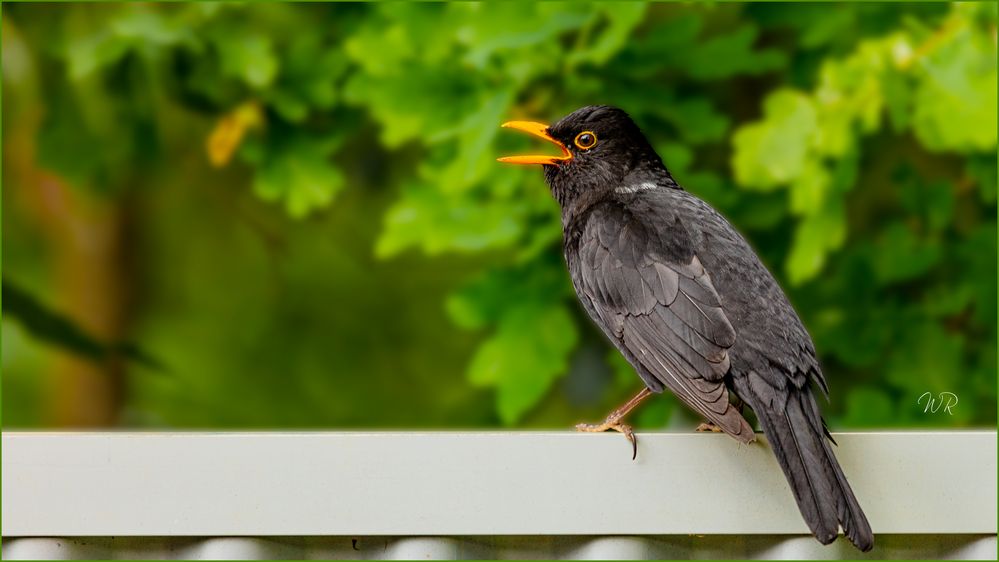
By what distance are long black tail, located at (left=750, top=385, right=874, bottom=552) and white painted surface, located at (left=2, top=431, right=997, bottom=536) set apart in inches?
7.2

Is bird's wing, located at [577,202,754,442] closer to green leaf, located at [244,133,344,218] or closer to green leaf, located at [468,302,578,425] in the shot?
green leaf, located at [468,302,578,425]

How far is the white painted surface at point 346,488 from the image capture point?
259 centimetres

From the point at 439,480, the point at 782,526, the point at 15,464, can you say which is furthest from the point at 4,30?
the point at 782,526

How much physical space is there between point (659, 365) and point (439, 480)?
2.66 ft

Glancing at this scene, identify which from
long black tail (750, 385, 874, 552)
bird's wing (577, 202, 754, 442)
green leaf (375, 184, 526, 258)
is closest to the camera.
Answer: long black tail (750, 385, 874, 552)

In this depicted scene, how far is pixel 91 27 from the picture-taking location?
5.07 meters

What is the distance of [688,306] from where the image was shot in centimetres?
313

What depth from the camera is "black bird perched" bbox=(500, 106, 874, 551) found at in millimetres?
2666

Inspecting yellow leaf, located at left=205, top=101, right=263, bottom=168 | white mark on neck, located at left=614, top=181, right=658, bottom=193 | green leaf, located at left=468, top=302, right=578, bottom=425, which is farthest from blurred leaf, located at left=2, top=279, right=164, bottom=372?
white mark on neck, located at left=614, top=181, right=658, bottom=193

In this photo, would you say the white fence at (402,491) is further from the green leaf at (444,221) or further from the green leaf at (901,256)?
the green leaf at (901,256)

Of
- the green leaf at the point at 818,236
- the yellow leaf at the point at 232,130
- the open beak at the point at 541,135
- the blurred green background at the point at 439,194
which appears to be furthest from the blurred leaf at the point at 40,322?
the green leaf at the point at 818,236

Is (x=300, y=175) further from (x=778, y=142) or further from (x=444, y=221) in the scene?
(x=778, y=142)

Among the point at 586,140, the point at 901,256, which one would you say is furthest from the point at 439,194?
the point at 901,256

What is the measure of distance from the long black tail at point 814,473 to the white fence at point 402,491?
15 cm
